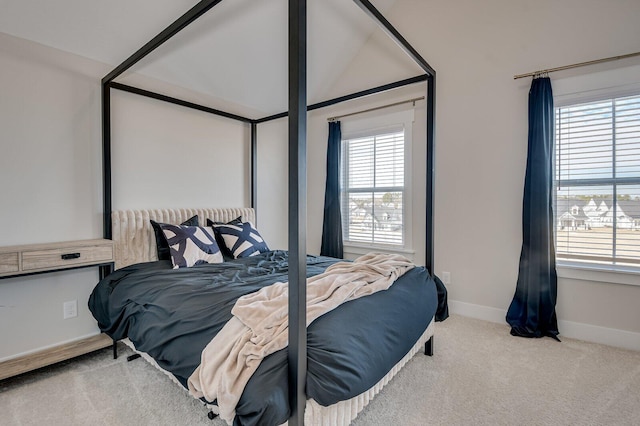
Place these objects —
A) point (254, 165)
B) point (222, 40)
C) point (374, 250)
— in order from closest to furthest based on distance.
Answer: point (222, 40) → point (374, 250) → point (254, 165)

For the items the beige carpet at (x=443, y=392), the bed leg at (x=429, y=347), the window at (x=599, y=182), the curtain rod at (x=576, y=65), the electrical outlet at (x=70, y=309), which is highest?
the curtain rod at (x=576, y=65)

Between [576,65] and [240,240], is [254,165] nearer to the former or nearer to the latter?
[240,240]

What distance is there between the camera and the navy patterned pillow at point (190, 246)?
2.53 m

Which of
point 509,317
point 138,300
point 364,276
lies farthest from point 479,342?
point 138,300

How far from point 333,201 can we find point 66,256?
2.66 m

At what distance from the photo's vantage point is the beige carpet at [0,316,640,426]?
168 centimetres

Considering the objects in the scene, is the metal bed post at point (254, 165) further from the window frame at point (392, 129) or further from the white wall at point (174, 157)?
the window frame at point (392, 129)

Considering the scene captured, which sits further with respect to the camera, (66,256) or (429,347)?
(429,347)

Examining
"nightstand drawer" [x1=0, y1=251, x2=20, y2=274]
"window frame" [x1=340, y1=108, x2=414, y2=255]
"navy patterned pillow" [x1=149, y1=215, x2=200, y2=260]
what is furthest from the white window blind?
"nightstand drawer" [x1=0, y1=251, x2=20, y2=274]

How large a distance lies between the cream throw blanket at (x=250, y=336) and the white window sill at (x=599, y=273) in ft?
6.52

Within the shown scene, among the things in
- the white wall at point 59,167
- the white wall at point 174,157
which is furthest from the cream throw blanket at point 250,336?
the white wall at point 174,157

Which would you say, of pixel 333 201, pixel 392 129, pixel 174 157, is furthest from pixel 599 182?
pixel 174 157

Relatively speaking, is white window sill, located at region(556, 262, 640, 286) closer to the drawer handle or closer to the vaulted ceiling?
the vaulted ceiling

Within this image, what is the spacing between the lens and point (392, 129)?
3594 millimetres
